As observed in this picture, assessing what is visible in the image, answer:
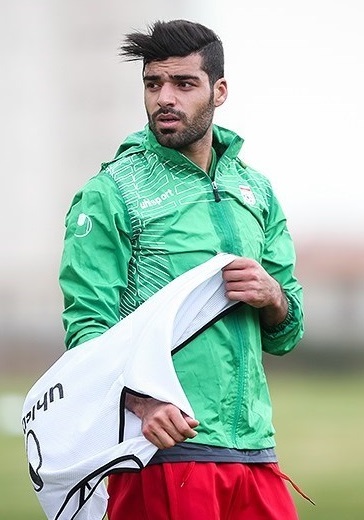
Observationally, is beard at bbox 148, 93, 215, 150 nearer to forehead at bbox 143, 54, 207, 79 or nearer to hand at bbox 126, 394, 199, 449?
forehead at bbox 143, 54, 207, 79

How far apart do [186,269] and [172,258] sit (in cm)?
5

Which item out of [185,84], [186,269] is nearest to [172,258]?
[186,269]

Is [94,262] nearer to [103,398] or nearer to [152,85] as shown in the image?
[103,398]

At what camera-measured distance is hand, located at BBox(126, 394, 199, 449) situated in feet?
11.3

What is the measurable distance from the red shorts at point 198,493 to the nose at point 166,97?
92 cm

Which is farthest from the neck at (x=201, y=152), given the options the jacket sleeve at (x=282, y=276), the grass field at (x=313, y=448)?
the grass field at (x=313, y=448)

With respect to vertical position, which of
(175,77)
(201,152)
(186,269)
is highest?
(175,77)

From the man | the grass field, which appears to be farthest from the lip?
the grass field

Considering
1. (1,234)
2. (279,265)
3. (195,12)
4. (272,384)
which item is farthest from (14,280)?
(279,265)

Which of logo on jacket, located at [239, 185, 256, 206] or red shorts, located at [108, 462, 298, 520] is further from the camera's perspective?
logo on jacket, located at [239, 185, 256, 206]

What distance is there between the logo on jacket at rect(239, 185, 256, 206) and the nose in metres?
0.32

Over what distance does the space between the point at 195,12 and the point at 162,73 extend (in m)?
21.5

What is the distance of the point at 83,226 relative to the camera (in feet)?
12.5

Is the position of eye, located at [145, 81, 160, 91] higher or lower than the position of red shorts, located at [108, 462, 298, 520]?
higher
